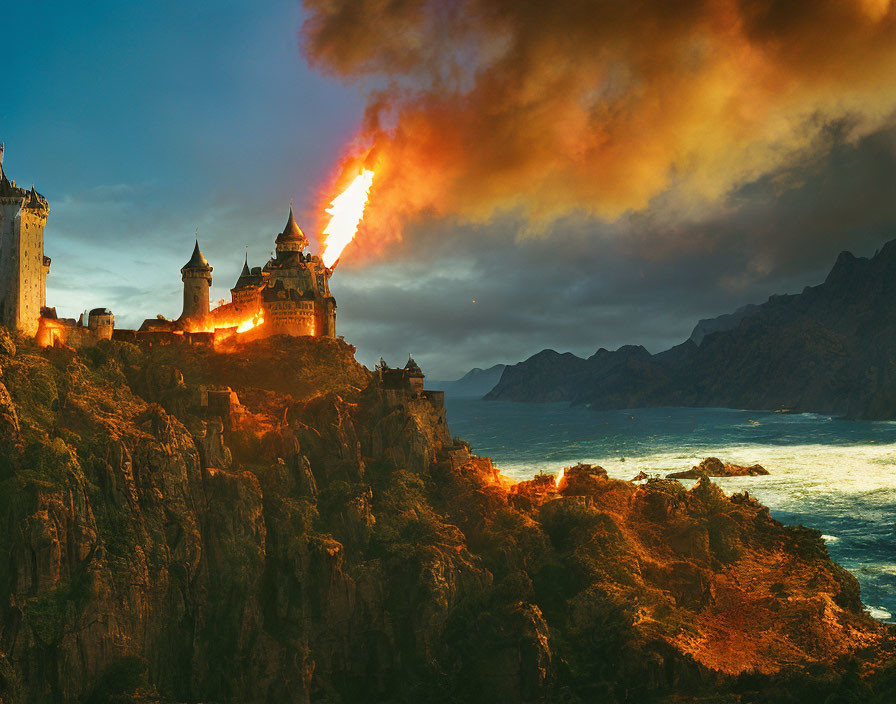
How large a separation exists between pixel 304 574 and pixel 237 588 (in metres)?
6.28

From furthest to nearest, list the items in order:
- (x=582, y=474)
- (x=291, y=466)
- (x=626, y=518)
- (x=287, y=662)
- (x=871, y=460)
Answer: (x=871, y=460)
(x=582, y=474)
(x=626, y=518)
(x=291, y=466)
(x=287, y=662)

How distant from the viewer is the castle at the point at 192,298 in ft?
270

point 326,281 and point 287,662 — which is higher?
point 326,281

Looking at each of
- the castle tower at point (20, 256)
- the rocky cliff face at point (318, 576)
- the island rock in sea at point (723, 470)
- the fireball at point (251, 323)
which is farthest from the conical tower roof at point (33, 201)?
the island rock in sea at point (723, 470)

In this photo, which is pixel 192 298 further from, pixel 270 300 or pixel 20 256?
pixel 20 256

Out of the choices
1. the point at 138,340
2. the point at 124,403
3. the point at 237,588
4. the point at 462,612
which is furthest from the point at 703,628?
the point at 138,340

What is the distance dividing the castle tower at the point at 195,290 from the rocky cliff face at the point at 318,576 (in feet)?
49.8

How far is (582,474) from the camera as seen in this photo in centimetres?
11494

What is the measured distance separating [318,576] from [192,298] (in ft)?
167

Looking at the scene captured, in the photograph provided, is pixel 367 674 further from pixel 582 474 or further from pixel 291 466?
pixel 582 474

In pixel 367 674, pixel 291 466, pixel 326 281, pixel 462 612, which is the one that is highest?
pixel 326 281

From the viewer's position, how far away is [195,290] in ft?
361

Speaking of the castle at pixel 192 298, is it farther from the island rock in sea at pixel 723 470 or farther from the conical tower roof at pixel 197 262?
the island rock in sea at pixel 723 470

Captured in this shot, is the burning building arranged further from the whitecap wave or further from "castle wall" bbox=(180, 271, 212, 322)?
the whitecap wave
